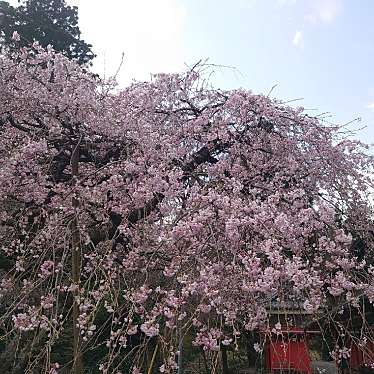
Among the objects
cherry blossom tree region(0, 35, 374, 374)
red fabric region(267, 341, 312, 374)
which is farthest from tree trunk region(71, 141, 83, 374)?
red fabric region(267, 341, 312, 374)

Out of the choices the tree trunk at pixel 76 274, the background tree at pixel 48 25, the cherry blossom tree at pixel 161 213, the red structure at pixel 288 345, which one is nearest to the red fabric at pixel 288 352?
the red structure at pixel 288 345

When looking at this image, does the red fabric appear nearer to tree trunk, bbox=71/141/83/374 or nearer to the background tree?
tree trunk, bbox=71/141/83/374

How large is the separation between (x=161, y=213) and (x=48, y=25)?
32.8ft

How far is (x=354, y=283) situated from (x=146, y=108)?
7.93 feet

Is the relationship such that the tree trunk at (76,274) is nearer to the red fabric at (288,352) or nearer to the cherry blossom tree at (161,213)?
the cherry blossom tree at (161,213)

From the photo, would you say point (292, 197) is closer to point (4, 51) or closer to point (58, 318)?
point (58, 318)

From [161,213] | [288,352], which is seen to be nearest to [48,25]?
[161,213]

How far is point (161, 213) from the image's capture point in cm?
356

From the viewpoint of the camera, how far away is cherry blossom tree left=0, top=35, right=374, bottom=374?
2.60m

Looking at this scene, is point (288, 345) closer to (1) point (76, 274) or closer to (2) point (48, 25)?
(1) point (76, 274)

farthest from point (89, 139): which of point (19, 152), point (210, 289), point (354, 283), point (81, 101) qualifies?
point (354, 283)

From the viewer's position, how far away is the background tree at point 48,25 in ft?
37.7

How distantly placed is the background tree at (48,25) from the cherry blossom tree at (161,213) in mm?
7633

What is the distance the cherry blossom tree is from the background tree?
7.63 meters
